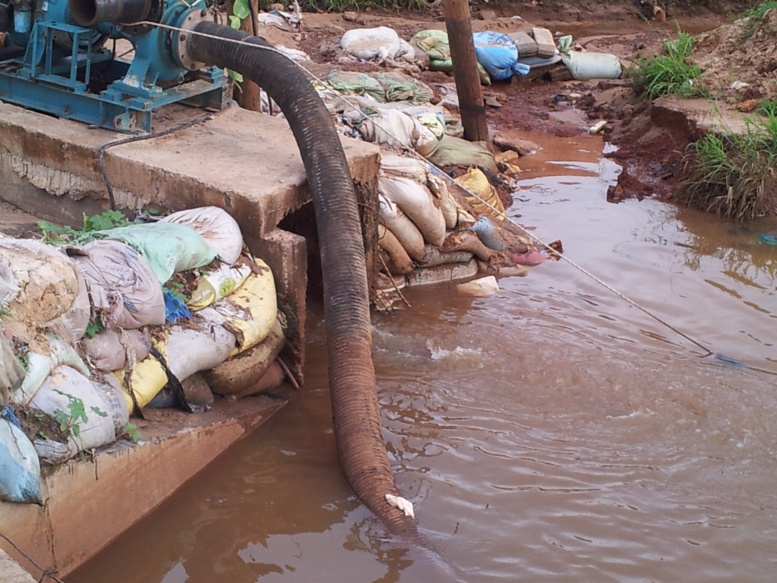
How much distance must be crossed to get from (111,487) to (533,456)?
193 cm

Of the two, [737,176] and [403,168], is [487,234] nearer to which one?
[403,168]

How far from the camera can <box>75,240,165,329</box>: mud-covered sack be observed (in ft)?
10.7

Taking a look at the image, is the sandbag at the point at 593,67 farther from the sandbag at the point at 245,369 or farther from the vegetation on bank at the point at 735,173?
the sandbag at the point at 245,369

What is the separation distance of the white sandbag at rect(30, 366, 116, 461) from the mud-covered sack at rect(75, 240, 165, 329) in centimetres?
35

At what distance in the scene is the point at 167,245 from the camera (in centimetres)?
362

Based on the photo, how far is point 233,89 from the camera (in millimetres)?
5859

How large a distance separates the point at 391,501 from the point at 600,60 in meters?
9.82

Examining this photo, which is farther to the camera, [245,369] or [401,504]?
[245,369]

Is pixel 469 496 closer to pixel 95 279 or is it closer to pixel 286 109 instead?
pixel 95 279

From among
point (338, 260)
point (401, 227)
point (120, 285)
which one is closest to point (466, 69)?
point (401, 227)

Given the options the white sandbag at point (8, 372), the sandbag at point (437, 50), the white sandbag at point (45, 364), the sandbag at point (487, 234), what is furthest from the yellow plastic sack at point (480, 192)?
the sandbag at point (437, 50)

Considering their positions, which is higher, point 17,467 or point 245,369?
point 17,467

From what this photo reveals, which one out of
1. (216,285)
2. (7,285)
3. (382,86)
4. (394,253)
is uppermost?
(382,86)

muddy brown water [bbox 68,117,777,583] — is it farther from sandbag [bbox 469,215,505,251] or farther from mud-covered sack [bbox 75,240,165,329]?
mud-covered sack [bbox 75,240,165,329]
